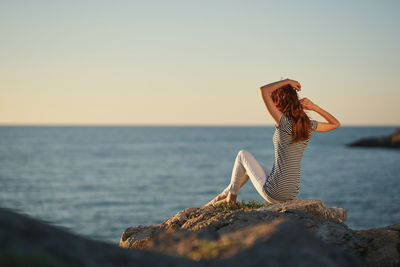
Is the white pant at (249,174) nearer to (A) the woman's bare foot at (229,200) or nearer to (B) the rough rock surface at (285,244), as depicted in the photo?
(A) the woman's bare foot at (229,200)

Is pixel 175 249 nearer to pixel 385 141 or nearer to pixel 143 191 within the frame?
pixel 143 191

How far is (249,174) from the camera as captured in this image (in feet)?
23.6

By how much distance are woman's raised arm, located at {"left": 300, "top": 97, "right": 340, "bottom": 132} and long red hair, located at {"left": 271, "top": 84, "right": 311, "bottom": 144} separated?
17.8 inches

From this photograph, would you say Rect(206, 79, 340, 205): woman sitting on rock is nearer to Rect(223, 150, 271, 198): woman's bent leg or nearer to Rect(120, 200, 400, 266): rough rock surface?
Rect(223, 150, 271, 198): woman's bent leg

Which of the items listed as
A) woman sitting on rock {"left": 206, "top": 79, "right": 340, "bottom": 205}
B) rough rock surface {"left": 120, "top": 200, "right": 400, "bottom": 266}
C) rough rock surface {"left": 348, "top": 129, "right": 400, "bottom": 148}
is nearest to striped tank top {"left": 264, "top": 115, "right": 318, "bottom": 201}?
woman sitting on rock {"left": 206, "top": 79, "right": 340, "bottom": 205}

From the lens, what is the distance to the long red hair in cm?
656

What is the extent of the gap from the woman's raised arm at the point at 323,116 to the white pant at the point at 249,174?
4.39 feet

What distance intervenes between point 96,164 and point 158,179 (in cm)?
1739

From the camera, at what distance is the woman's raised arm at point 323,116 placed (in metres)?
7.11

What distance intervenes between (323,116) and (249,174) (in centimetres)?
191

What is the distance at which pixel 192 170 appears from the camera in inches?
1751

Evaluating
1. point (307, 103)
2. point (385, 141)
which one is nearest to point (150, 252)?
point (307, 103)

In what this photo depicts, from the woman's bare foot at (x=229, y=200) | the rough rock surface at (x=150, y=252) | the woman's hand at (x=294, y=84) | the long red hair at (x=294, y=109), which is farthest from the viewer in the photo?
the woman's bare foot at (x=229, y=200)

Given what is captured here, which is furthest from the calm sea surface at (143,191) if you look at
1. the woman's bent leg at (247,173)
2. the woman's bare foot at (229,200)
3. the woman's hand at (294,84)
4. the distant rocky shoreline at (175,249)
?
the distant rocky shoreline at (175,249)
